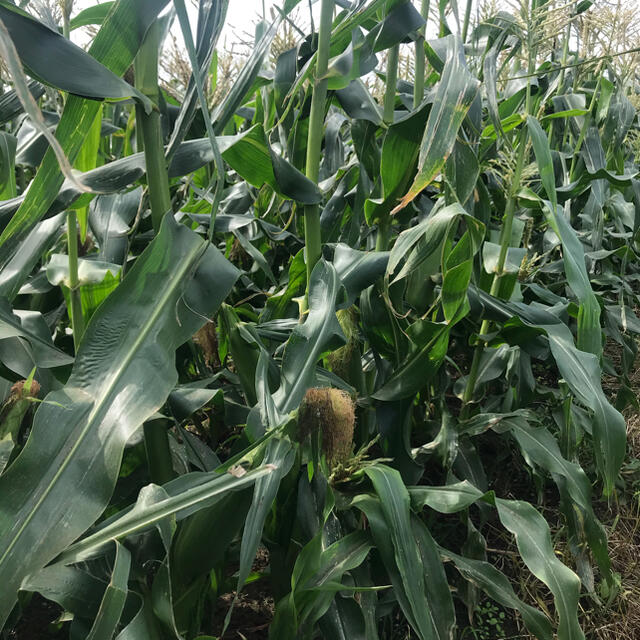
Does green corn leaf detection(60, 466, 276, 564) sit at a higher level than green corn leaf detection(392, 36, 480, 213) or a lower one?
lower

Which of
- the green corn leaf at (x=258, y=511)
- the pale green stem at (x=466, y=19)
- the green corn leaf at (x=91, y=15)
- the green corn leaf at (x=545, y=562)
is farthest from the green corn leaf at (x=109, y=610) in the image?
the pale green stem at (x=466, y=19)

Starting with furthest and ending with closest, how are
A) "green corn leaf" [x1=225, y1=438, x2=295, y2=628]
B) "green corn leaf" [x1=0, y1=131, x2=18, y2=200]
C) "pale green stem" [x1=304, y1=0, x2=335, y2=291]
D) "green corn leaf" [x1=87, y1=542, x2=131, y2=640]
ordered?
"green corn leaf" [x1=0, y1=131, x2=18, y2=200]
"pale green stem" [x1=304, y1=0, x2=335, y2=291]
"green corn leaf" [x1=225, y1=438, x2=295, y2=628]
"green corn leaf" [x1=87, y1=542, x2=131, y2=640]

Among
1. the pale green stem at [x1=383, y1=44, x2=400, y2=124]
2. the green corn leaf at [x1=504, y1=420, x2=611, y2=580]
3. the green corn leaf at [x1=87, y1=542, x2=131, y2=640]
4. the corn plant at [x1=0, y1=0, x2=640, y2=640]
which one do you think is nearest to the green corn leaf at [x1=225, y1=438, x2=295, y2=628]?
the corn plant at [x1=0, y1=0, x2=640, y2=640]

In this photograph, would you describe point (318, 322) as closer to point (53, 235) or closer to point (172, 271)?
point (172, 271)

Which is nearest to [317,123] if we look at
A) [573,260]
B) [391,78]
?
[391,78]

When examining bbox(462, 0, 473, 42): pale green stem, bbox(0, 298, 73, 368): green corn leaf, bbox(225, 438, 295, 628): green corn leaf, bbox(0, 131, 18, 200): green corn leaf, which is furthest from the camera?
bbox(462, 0, 473, 42): pale green stem

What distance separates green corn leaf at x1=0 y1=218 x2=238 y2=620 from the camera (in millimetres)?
604

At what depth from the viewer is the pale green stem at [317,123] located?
0.96 m

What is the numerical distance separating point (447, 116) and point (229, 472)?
545 millimetres

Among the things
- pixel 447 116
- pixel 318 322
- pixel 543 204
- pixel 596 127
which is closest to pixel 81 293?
pixel 318 322

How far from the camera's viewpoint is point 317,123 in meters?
0.99

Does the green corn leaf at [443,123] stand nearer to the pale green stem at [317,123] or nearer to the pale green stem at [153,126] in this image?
the pale green stem at [317,123]

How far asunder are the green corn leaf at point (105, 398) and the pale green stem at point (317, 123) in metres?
0.23

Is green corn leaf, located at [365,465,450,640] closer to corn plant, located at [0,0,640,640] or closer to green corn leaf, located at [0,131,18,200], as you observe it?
corn plant, located at [0,0,640,640]
